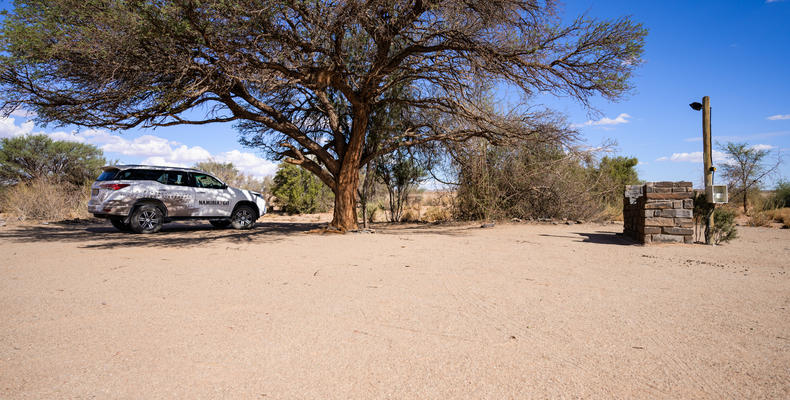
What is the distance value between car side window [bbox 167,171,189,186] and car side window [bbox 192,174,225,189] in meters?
0.30

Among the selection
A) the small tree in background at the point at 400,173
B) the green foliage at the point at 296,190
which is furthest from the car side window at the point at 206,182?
the green foliage at the point at 296,190

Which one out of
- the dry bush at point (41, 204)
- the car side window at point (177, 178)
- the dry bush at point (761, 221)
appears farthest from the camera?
the dry bush at point (41, 204)

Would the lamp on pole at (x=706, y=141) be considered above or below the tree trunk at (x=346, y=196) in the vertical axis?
above

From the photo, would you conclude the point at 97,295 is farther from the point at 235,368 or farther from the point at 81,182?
the point at 81,182

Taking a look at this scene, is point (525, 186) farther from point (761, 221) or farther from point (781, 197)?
point (781, 197)

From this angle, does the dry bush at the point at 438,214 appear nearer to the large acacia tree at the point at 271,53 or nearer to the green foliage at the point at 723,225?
the large acacia tree at the point at 271,53

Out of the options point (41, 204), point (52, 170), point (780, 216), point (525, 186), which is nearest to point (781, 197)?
point (780, 216)

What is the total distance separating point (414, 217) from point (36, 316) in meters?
15.9

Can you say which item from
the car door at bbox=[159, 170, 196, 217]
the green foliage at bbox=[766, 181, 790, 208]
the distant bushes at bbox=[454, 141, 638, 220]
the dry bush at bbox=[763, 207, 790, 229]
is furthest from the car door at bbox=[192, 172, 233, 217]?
the green foliage at bbox=[766, 181, 790, 208]

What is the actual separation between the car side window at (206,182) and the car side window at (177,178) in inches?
11.7

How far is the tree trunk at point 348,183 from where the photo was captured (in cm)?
1253

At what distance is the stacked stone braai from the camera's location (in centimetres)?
921

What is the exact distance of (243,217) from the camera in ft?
47.8

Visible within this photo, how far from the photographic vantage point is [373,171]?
54.7ft
